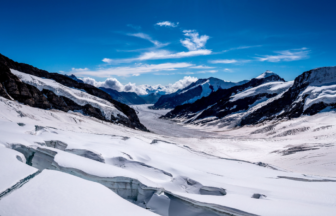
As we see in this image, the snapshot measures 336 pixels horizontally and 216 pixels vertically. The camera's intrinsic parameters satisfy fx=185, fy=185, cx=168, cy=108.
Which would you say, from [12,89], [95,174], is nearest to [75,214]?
[95,174]

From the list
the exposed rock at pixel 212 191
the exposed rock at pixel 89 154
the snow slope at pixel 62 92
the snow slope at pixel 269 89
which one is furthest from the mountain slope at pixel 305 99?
the exposed rock at pixel 89 154

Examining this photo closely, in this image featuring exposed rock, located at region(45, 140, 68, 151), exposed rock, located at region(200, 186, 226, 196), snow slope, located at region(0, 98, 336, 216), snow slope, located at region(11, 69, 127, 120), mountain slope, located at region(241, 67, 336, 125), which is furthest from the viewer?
mountain slope, located at region(241, 67, 336, 125)

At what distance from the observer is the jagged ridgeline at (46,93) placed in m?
32.2

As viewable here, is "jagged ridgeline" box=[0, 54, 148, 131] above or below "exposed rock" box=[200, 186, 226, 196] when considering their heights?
above

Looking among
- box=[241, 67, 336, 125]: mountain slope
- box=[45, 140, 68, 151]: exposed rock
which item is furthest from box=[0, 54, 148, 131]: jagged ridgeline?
box=[241, 67, 336, 125]: mountain slope

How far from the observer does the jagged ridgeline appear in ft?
106

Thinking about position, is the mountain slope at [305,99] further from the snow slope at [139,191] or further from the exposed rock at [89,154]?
the exposed rock at [89,154]

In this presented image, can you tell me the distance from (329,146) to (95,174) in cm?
3115

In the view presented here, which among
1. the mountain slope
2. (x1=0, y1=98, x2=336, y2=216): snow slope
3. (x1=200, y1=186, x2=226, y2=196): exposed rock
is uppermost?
the mountain slope

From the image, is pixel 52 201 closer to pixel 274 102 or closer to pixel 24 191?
pixel 24 191

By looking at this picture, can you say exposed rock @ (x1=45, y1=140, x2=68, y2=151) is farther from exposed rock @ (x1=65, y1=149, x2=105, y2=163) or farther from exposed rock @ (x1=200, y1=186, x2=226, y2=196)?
exposed rock @ (x1=200, y1=186, x2=226, y2=196)

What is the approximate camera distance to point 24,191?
5.71 m

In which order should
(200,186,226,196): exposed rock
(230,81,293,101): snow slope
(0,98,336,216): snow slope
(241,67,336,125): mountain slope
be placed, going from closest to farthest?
(0,98,336,216): snow slope
(200,186,226,196): exposed rock
(241,67,336,125): mountain slope
(230,81,293,101): snow slope

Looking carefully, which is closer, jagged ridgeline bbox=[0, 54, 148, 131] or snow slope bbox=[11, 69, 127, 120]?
jagged ridgeline bbox=[0, 54, 148, 131]
